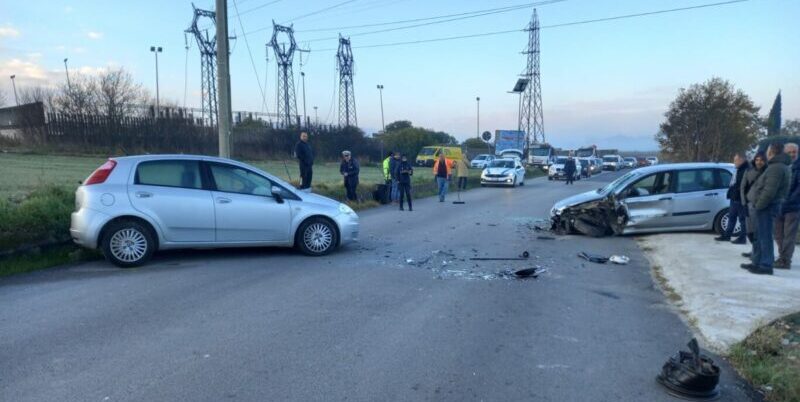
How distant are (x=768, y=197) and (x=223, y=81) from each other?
35.5ft

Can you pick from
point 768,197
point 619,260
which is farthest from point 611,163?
point 768,197

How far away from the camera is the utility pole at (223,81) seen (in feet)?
42.8

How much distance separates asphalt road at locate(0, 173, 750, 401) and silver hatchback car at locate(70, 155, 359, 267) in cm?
34

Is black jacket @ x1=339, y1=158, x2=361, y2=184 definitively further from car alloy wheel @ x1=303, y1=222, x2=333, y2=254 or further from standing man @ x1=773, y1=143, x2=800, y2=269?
standing man @ x1=773, y1=143, x2=800, y2=269

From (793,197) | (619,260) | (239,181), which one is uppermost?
(239,181)

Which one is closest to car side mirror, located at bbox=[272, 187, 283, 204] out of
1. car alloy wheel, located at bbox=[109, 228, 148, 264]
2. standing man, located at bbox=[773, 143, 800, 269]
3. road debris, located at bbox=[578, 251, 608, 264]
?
car alloy wheel, located at bbox=[109, 228, 148, 264]

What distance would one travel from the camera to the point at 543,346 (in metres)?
5.18

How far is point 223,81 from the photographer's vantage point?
1309cm

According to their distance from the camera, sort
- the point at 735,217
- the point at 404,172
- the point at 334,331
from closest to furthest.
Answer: the point at 334,331 < the point at 735,217 < the point at 404,172

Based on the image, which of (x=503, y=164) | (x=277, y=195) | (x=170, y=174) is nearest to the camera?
(x=170, y=174)

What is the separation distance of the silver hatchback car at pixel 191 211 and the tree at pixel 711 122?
32.1 meters

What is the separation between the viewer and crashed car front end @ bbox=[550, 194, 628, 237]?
1191 centimetres

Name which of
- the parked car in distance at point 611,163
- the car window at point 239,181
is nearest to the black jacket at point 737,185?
the car window at point 239,181

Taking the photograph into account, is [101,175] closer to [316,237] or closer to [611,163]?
[316,237]
